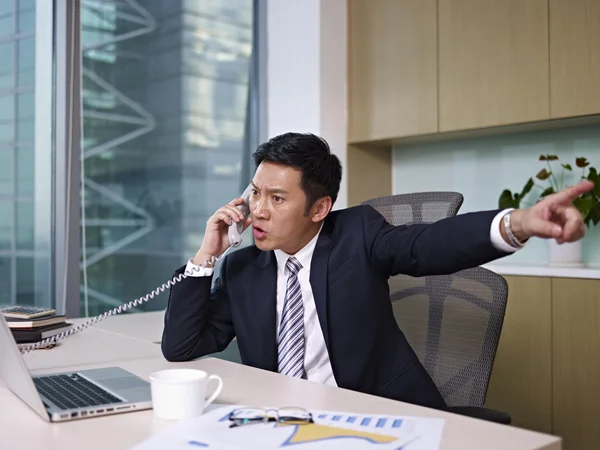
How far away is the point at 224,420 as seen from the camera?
1024 millimetres

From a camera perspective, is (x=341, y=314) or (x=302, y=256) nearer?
(x=341, y=314)

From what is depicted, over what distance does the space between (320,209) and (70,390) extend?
862mm

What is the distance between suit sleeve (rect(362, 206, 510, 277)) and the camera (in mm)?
1371

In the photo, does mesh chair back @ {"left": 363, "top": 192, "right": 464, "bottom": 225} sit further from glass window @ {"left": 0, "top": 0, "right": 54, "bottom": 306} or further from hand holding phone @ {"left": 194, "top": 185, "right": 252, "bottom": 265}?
glass window @ {"left": 0, "top": 0, "right": 54, "bottom": 306}

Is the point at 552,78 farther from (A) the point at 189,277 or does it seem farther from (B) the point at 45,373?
(B) the point at 45,373

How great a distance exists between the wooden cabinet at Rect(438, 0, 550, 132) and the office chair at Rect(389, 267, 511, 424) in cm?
144

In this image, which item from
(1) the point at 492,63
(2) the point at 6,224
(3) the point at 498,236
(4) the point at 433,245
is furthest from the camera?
(1) the point at 492,63

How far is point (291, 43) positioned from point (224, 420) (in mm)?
3002

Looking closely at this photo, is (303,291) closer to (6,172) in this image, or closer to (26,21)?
(6,172)

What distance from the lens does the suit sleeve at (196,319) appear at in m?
1.63

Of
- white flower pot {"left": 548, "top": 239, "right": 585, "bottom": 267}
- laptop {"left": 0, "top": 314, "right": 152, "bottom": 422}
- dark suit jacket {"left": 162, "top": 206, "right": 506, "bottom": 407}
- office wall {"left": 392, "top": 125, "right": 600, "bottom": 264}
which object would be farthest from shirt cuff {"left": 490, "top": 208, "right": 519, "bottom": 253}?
office wall {"left": 392, "top": 125, "right": 600, "bottom": 264}

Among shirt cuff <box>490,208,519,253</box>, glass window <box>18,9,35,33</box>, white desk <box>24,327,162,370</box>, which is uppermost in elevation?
glass window <box>18,9,35,33</box>

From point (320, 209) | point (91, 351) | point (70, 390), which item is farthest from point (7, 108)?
point (70, 390)

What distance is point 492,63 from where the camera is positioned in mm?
3100
